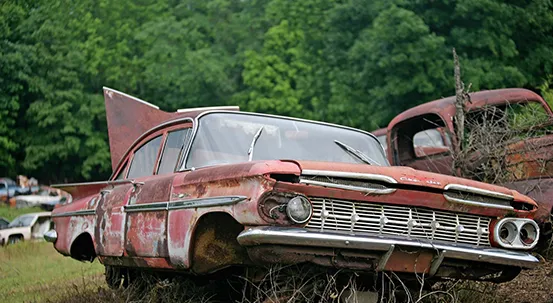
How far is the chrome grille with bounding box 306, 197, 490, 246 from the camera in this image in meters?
4.30

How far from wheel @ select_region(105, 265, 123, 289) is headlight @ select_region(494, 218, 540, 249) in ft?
11.7

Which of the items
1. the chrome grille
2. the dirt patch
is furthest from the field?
the chrome grille

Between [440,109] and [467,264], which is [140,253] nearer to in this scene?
[467,264]

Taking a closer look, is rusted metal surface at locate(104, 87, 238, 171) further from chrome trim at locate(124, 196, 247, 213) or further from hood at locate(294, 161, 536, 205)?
hood at locate(294, 161, 536, 205)

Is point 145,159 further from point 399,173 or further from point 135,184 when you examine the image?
point 399,173

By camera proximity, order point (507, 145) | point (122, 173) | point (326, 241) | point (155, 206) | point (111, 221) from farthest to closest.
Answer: point (507, 145), point (122, 173), point (111, 221), point (155, 206), point (326, 241)

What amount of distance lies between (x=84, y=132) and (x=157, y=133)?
2471cm

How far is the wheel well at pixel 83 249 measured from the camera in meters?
6.90

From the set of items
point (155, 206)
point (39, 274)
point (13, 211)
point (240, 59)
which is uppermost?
point (240, 59)

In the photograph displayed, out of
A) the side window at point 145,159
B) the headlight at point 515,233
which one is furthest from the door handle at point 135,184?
the headlight at point 515,233

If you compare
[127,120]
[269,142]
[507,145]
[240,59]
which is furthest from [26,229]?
[269,142]

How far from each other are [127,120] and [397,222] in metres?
4.65

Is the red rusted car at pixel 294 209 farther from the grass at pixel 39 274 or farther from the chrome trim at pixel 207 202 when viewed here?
the grass at pixel 39 274

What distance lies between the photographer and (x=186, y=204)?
4.86m
